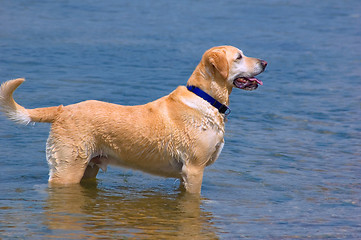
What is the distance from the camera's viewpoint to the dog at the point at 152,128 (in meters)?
6.91

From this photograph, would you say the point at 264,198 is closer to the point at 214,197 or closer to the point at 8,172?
the point at 214,197

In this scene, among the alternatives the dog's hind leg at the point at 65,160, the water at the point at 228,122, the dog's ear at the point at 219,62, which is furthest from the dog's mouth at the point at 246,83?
the dog's hind leg at the point at 65,160

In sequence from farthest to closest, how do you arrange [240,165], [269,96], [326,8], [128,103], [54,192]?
1. [326,8]
2. [269,96]
3. [128,103]
4. [240,165]
5. [54,192]

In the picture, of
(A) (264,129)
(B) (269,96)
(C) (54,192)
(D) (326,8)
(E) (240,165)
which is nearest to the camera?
(C) (54,192)

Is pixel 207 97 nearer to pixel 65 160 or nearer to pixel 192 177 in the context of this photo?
pixel 192 177

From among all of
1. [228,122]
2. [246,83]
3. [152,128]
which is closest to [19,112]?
[152,128]

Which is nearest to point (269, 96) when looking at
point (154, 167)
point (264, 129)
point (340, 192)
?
point (264, 129)

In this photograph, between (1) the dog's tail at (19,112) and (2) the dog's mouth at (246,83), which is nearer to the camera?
(1) the dog's tail at (19,112)

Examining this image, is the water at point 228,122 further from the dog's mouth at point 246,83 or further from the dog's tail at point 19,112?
the dog's mouth at point 246,83

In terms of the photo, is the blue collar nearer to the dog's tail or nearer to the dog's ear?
the dog's ear

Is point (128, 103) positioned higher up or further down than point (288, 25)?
further down

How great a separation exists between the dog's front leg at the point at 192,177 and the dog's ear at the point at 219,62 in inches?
43.4

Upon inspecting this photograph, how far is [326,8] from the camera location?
76.7ft

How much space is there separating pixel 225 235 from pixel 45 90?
725 cm
